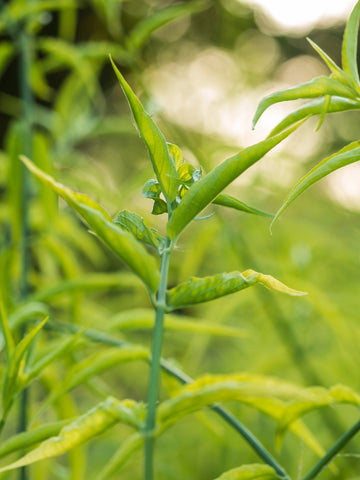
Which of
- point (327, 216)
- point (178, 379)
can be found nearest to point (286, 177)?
point (327, 216)

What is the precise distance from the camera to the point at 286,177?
31.6 inches

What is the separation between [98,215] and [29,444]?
11cm

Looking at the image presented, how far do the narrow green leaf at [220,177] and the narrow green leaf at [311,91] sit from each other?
A: 0.02 metres

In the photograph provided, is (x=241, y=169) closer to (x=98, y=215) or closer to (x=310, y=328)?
(x=98, y=215)

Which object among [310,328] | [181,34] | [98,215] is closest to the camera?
[98,215]

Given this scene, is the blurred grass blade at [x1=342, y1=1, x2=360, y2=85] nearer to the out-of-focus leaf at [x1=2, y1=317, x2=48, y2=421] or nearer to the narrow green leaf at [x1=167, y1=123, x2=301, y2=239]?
the narrow green leaf at [x1=167, y1=123, x2=301, y2=239]

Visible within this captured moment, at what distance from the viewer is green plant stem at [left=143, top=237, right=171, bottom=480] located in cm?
17

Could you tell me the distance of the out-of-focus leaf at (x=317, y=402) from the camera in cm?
21

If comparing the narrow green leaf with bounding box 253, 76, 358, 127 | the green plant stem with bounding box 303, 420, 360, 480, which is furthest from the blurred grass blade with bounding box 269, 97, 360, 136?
the green plant stem with bounding box 303, 420, 360, 480

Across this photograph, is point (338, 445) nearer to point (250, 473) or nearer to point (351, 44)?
point (250, 473)

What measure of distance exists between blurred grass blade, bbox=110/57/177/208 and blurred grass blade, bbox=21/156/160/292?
21 millimetres

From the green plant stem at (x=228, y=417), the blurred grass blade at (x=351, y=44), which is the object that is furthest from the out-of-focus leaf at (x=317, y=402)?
the blurred grass blade at (x=351, y=44)

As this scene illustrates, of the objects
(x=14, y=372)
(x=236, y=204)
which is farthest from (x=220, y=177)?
(x=14, y=372)

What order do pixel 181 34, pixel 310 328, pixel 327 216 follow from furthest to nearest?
1. pixel 181 34
2. pixel 327 216
3. pixel 310 328
